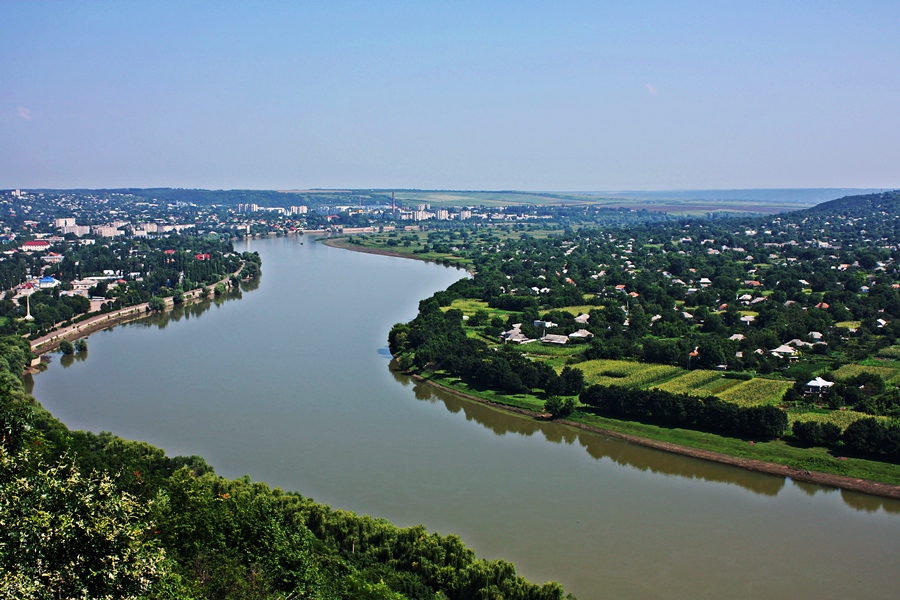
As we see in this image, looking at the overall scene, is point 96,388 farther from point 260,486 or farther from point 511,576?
point 511,576

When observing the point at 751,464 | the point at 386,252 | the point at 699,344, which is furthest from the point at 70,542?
the point at 386,252

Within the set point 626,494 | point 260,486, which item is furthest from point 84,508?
point 626,494

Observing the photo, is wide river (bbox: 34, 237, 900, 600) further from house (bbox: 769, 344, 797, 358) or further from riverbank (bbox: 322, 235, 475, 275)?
riverbank (bbox: 322, 235, 475, 275)

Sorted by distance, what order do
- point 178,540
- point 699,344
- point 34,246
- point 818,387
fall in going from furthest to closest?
point 34,246 → point 699,344 → point 818,387 → point 178,540

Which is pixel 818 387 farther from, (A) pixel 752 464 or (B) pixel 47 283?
(B) pixel 47 283

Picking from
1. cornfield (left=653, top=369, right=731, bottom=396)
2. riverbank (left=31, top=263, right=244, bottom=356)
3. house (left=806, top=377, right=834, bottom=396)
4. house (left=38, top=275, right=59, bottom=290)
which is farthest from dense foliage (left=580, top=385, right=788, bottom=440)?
house (left=38, top=275, right=59, bottom=290)

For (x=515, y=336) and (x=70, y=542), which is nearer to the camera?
(x=70, y=542)

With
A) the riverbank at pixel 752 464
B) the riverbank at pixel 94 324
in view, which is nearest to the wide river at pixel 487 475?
the riverbank at pixel 752 464
